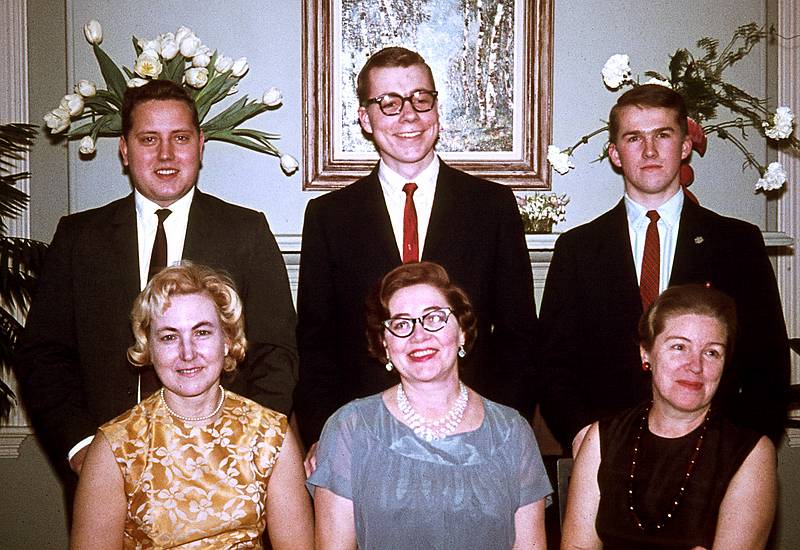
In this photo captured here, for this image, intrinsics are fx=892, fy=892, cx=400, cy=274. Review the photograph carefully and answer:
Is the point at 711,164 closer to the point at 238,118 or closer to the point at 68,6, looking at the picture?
the point at 238,118

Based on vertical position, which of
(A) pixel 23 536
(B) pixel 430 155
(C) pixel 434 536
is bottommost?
(A) pixel 23 536

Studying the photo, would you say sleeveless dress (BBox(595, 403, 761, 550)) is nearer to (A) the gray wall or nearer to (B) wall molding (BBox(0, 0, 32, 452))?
(A) the gray wall

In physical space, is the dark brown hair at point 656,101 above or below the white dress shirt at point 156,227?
above

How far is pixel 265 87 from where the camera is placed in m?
4.04

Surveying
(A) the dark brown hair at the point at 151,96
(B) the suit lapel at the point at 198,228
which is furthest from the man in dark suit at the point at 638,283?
(A) the dark brown hair at the point at 151,96

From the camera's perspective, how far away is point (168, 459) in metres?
2.30

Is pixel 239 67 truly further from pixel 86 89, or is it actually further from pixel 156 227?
pixel 156 227

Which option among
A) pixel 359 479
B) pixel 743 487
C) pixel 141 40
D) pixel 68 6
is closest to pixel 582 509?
pixel 743 487

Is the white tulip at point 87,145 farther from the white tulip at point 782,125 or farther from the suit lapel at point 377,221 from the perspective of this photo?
the white tulip at point 782,125

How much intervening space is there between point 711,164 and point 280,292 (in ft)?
7.61

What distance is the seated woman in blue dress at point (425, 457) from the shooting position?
87.8 inches

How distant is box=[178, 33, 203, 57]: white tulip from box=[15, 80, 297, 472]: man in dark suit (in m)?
0.74

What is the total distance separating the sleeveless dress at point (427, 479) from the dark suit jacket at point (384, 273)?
384 mm

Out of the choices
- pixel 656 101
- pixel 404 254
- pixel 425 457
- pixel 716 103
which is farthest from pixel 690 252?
pixel 716 103
